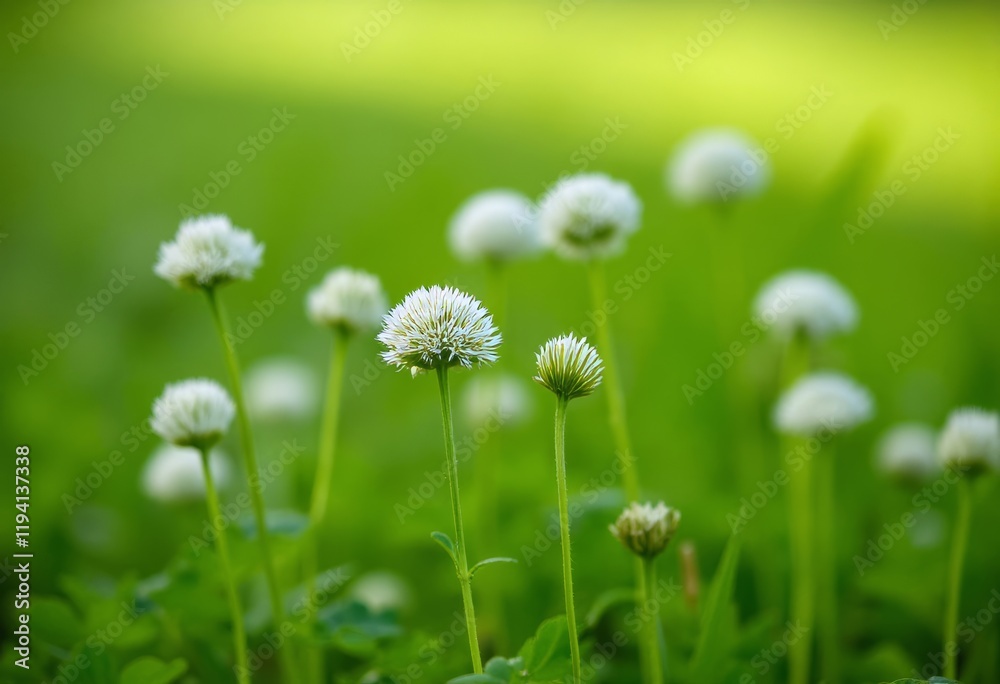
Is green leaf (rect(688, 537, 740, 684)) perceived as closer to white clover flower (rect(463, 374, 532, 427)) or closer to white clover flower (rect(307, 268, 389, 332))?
white clover flower (rect(307, 268, 389, 332))

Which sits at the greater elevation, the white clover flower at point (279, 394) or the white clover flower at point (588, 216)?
the white clover flower at point (279, 394)

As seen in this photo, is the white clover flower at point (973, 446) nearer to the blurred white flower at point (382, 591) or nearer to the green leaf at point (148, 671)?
the blurred white flower at point (382, 591)

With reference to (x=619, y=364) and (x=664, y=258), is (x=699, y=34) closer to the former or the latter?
(x=664, y=258)

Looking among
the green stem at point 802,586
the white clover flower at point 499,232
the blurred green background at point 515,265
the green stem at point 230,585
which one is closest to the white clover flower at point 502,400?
the blurred green background at point 515,265

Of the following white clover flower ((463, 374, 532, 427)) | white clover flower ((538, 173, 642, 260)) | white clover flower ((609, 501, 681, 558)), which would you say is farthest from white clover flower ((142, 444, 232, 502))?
white clover flower ((609, 501, 681, 558))

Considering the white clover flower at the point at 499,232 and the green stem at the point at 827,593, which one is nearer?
the green stem at the point at 827,593
